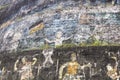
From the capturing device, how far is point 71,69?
853cm

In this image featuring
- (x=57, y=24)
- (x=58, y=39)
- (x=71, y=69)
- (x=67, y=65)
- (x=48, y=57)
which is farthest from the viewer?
(x=57, y=24)

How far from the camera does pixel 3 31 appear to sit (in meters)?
11.5

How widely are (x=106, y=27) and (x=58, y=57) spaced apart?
5.71 feet

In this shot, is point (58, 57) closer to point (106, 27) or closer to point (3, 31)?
point (106, 27)

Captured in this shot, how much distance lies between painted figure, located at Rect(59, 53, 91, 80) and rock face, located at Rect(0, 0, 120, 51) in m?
0.76

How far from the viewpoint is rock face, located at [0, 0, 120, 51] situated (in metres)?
9.51

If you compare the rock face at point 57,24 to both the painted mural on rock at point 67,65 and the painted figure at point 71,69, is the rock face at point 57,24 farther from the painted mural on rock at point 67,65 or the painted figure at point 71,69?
the painted figure at point 71,69

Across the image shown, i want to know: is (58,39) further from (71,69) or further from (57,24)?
(71,69)

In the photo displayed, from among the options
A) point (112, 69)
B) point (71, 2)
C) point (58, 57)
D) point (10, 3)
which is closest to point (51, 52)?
point (58, 57)

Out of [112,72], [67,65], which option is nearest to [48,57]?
[67,65]

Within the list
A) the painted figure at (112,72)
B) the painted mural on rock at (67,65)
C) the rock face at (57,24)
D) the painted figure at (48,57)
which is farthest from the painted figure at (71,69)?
the rock face at (57,24)

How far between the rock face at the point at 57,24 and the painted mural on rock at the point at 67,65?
18.1 inches

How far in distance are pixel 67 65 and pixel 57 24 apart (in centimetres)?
183

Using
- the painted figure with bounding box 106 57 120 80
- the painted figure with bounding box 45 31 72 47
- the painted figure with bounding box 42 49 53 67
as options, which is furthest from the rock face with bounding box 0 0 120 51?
the painted figure with bounding box 106 57 120 80
